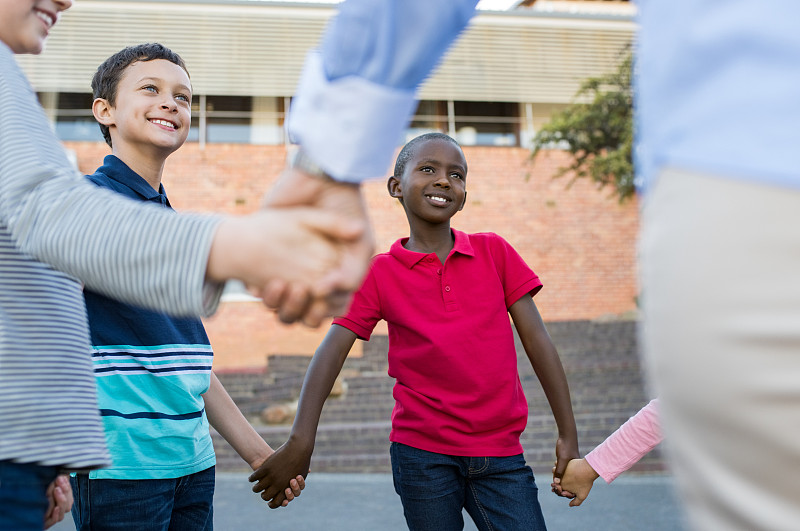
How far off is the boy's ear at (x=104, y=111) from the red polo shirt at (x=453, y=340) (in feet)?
3.19

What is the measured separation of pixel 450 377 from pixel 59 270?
163 centimetres

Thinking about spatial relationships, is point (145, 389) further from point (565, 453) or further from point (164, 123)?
point (565, 453)

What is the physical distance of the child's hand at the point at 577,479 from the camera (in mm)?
2398

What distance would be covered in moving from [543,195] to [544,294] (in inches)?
86.2

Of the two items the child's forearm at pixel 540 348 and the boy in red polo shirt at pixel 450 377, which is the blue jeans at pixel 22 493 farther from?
the child's forearm at pixel 540 348

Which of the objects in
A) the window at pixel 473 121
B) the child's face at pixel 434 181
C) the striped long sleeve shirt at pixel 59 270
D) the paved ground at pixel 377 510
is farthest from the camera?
the window at pixel 473 121

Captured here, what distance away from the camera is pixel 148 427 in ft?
5.85

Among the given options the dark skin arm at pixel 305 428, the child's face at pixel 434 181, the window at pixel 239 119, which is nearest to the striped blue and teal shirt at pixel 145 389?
the dark skin arm at pixel 305 428

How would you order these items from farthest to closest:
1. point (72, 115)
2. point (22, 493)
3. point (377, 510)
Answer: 1. point (72, 115)
2. point (377, 510)
3. point (22, 493)

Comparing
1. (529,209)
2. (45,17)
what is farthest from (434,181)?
(529,209)

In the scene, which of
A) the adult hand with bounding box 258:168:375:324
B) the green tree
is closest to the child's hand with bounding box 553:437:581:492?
the adult hand with bounding box 258:168:375:324

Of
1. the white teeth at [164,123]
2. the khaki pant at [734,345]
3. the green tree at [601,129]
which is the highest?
the green tree at [601,129]

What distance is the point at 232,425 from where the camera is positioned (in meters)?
2.15

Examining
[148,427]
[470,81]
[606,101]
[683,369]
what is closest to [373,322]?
[148,427]
